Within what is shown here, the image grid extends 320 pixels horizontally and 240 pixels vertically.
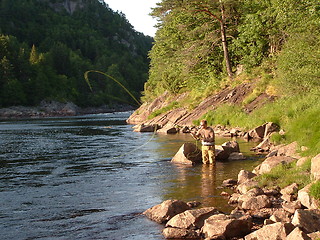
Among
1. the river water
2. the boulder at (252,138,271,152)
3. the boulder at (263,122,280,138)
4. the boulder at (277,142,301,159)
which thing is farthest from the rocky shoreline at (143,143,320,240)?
the boulder at (263,122,280,138)

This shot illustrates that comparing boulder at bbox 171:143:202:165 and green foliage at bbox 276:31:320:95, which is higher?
green foliage at bbox 276:31:320:95

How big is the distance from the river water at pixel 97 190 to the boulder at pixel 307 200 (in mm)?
1565

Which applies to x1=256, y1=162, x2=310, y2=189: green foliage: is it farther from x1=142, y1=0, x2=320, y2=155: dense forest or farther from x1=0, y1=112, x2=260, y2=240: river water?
x1=142, y1=0, x2=320, y2=155: dense forest

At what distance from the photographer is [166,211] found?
29.0 ft

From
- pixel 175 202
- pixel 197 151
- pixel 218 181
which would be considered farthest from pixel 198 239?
pixel 197 151

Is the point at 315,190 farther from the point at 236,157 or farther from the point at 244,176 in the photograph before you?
the point at 236,157

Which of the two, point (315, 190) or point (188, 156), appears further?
point (188, 156)

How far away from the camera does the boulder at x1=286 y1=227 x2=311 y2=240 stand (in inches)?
249

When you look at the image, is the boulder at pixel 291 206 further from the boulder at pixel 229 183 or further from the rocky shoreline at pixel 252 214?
the boulder at pixel 229 183

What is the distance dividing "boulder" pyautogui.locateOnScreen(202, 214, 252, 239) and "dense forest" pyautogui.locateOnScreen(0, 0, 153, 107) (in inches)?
2183

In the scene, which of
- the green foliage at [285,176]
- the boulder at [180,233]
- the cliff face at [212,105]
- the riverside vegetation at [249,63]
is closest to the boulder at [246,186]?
A: the green foliage at [285,176]

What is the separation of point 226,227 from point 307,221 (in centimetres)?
138

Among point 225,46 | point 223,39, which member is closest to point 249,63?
point 225,46

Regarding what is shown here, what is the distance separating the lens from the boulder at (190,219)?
8.13m
